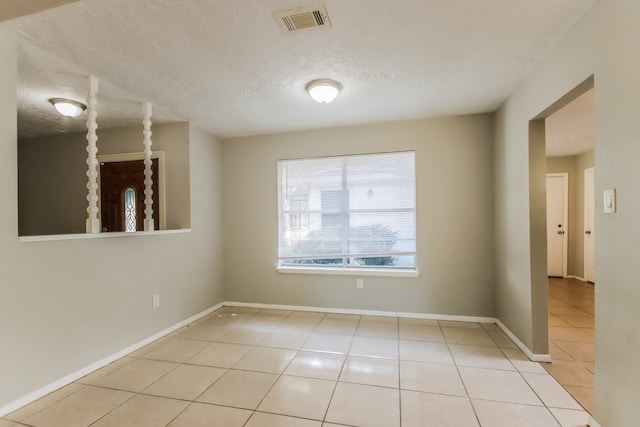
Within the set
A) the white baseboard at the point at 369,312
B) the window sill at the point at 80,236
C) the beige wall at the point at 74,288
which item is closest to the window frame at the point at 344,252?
the white baseboard at the point at 369,312

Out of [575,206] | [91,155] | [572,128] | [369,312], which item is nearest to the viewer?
[91,155]

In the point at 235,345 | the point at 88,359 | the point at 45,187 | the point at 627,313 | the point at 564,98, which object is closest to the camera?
the point at 627,313

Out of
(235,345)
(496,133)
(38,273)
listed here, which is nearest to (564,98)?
(496,133)

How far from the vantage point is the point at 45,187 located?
3.96m

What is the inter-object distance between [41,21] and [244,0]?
4.11 feet

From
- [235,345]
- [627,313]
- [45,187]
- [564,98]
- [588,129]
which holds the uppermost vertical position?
[588,129]

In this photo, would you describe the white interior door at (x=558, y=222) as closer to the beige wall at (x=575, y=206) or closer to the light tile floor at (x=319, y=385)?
the beige wall at (x=575, y=206)

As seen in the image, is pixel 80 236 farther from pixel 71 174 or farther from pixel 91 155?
pixel 71 174

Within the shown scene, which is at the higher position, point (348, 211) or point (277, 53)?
point (277, 53)

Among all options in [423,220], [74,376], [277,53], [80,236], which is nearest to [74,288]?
[80,236]

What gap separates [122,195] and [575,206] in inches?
298

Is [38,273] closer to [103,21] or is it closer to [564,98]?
[103,21]

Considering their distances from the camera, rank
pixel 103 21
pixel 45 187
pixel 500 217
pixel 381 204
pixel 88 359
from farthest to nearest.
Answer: pixel 45 187, pixel 381 204, pixel 500 217, pixel 88 359, pixel 103 21

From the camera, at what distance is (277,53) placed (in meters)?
2.02
